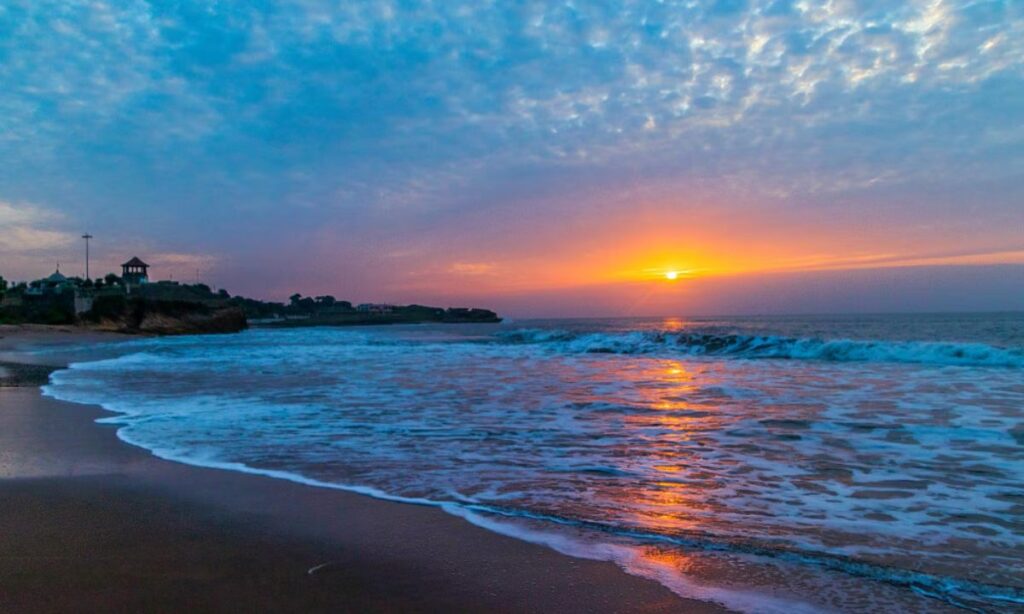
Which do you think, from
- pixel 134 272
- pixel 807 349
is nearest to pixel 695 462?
pixel 807 349

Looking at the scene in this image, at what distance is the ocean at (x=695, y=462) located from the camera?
10.3 ft

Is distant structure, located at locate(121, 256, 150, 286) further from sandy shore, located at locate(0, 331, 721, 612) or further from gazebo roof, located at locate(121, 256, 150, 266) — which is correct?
sandy shore, located at locate(0, 331, 721, 612)

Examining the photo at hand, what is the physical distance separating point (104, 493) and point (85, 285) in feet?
271

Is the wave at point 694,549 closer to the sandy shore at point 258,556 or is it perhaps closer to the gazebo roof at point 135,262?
the sandy shore at point 258,556

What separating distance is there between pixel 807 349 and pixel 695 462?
1797 centimetres

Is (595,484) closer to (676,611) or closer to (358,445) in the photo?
(676,611)

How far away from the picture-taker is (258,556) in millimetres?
3314

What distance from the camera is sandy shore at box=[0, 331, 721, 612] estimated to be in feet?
9.04

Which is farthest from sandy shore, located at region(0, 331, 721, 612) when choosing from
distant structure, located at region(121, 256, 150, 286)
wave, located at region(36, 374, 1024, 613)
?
distant structure, located at region(121, 256, 150, 286)

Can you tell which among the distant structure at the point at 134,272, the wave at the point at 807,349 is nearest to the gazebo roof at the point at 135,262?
the distant structure at the point at 134,272

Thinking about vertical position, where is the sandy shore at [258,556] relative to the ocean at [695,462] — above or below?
above

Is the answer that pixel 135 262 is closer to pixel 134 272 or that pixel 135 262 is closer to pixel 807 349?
pixel 134 272

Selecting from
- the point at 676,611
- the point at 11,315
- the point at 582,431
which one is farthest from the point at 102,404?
the point at 11,315

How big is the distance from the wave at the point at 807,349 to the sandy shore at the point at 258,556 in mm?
17439
